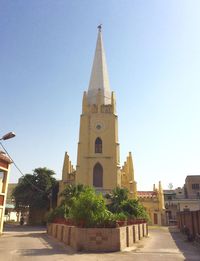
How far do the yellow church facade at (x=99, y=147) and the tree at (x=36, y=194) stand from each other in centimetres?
325

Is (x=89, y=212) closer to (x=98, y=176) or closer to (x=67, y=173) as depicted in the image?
(x=98, y=176)

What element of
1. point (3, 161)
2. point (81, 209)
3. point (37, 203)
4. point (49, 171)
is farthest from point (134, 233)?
point (49, 171)

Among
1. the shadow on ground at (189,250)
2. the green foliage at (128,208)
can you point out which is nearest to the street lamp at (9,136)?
the shadow on ground at (189,250)

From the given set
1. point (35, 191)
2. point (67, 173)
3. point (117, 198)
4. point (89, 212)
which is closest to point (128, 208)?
point (117, 198)

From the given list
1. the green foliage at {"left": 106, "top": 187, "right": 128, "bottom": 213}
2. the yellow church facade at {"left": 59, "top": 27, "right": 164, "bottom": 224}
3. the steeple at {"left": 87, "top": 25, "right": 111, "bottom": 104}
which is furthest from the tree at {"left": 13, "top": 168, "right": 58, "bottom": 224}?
the green foliage at {"left": 106, "top": 187, "right": 128, "bottom": 213}

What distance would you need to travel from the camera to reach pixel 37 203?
47312mm

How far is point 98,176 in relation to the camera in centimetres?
4678

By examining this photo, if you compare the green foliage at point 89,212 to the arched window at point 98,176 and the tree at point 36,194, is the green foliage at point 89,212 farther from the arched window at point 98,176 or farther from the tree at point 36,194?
the tree at point 36,194

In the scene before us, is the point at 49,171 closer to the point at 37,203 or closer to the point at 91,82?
the point at 37,203

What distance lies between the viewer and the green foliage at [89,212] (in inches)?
668

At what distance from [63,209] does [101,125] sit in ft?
74.1

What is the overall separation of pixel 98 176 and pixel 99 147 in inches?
204

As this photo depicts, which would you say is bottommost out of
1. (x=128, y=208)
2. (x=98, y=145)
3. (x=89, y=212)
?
(x=89, y=212)

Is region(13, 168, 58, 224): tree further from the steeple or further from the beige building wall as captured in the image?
the beige building wall
